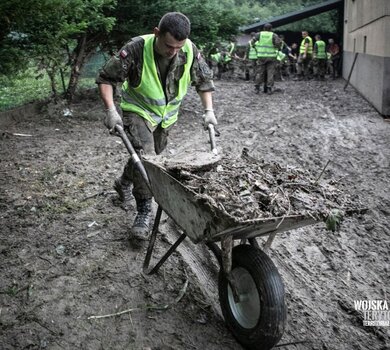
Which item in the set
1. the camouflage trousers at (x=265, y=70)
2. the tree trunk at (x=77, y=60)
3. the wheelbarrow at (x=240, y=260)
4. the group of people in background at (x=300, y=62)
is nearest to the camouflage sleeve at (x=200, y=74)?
the wheelbarrow at (x=240, y=260)

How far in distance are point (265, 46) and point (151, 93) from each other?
10.6 m

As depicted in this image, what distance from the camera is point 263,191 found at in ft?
8.86

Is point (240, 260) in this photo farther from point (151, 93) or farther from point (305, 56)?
point (305, 56)

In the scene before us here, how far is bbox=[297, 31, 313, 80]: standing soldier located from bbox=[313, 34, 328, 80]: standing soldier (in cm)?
28

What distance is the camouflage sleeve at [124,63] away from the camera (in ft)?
12.3

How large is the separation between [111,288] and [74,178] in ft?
8.51

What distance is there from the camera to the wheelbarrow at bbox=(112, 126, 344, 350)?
2.51m

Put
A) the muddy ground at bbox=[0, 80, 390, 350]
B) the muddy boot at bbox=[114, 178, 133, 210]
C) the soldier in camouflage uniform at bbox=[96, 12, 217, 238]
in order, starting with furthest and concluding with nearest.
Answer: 1. the muddy boot at bbox=[114, 178, 133, 210]
2. the soldier in camouflage uniform at bbox=[96, 12, 217, 238]
3. the muddy ground at bbox=[0, 80, 390, 350]

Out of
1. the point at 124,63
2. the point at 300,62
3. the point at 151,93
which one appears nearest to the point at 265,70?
the point at 300,62

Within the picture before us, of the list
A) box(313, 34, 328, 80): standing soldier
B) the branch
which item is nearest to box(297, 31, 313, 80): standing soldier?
box(313, 34, 328, 80): standing soldier

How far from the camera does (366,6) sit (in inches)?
527

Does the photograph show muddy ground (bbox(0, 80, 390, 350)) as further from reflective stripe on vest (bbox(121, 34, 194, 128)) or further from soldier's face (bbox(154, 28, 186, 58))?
soldier's face (bbox(154, 28, 186, 58))

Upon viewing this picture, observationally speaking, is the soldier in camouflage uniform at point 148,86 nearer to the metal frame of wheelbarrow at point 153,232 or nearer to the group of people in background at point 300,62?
the metal frame of wheelbarrow at point 153,232

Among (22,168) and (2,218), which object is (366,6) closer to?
(22,168)
